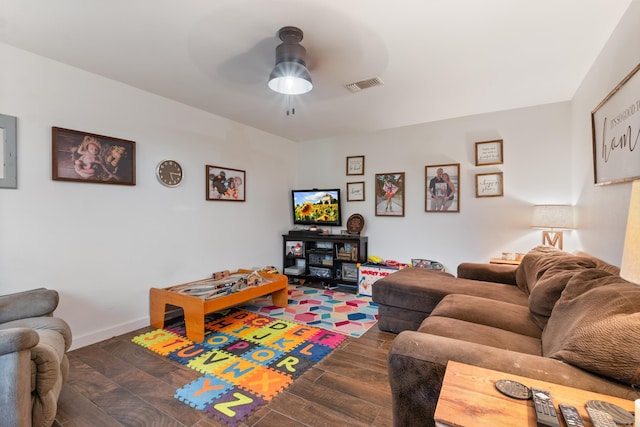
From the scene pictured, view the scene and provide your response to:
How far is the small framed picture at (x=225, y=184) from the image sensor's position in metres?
3.68

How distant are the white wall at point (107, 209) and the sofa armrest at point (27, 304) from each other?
401 millimetres

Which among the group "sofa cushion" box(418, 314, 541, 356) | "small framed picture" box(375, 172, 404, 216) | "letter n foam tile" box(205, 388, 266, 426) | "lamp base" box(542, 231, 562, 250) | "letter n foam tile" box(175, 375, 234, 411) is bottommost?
"letter n foam tile" box(205, 388, 266, 426)

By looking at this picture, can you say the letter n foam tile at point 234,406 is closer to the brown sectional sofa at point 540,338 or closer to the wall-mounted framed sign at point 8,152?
the brown sectional sofa at point 540,338

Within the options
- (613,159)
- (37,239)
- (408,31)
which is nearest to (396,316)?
(613,159)

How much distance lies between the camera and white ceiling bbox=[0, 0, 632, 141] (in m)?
1.80

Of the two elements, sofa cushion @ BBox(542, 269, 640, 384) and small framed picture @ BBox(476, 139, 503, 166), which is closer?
sofa cushion @ BBox(542, 269, 640, 384)

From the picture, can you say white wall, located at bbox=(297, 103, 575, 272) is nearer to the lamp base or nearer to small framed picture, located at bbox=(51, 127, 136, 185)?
the lamp base

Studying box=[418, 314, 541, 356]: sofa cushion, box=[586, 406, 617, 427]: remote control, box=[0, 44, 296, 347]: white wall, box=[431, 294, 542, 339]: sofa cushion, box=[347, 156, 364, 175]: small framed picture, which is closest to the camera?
box=[586, 406, 617, 427]: remote control

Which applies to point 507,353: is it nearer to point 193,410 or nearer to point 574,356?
point 574,356

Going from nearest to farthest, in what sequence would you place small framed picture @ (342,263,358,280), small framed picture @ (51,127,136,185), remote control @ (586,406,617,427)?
1. remote control @ (586,406,617,427)
2. small framed picture @ (51,127,136,185)
3. small framed picture @ (342,263,358,280)

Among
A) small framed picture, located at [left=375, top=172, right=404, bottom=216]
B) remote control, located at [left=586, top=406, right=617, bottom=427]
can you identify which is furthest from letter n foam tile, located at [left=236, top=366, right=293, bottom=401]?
small framed picture, located at [left=375, top=172, right=404, bottom=216]

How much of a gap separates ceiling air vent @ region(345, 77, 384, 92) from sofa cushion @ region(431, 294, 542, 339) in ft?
6.76

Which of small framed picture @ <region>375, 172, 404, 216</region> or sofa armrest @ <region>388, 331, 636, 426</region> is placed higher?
small framed picture @ <region>375, 172, 404, 216</region>

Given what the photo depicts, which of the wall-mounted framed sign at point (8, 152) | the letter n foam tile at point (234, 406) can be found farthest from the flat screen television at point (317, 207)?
the wall-mounted framed sign at point (8, 152)
